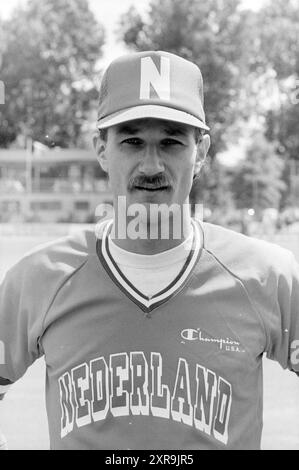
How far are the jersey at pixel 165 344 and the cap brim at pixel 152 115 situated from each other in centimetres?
30

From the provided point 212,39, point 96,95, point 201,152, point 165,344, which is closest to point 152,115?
point 201,152

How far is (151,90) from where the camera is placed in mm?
1566

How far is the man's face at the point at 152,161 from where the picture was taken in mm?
1562

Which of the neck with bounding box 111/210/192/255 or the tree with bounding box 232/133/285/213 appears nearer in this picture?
the neck with bounding box 111/210/192/255

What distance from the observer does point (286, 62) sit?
10922 mm

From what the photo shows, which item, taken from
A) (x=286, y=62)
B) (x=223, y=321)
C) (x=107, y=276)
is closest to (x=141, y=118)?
(x=107, y=276)

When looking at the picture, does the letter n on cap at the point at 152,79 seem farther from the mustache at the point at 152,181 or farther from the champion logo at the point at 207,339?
the champion logo at the point at 207,339

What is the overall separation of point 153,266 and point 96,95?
418 inches

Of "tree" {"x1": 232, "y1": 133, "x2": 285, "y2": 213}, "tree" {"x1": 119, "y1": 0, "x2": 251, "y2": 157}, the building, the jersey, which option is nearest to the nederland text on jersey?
the jersey

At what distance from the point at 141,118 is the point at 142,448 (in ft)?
2.36

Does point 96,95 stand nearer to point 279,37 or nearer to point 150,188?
point 279,37

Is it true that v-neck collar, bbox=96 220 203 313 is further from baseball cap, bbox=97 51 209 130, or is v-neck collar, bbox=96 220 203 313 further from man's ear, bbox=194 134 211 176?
baseball cap, bbox=97 51 209 130

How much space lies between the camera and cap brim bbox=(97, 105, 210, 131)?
1.54 m
